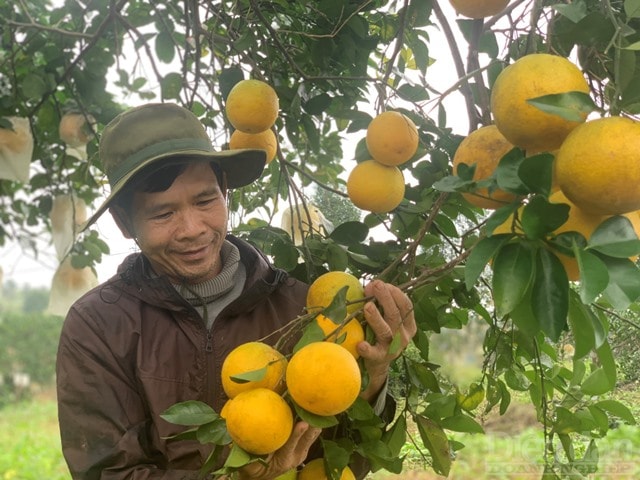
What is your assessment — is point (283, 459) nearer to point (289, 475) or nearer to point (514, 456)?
point (289, 475)

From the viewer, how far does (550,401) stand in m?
1.11

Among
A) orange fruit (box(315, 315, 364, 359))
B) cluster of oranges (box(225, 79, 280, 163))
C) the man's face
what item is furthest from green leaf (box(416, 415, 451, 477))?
cluster of oranges (box(225, 79, 280, 163))

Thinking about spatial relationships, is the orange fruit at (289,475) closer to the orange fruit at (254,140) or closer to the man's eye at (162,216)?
the man's eye at (162,216)

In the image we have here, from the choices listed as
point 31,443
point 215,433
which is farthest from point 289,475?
point 31,443

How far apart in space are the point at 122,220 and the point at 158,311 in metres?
0.18

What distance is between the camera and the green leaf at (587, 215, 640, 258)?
556mm

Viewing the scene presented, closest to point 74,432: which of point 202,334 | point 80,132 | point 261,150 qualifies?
point 202,334

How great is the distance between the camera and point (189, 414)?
0.77 metres

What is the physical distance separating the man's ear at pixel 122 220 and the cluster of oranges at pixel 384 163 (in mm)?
422

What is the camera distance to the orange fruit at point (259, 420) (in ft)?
2.32

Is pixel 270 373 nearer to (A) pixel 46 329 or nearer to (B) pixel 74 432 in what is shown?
(B) pixel 74 432

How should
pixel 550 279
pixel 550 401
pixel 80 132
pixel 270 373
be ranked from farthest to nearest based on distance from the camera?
1. pixel 80 132
2. pixel 550 401
3. pixel 270 373
4. pixel 550 279

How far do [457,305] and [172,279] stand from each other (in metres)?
0.53

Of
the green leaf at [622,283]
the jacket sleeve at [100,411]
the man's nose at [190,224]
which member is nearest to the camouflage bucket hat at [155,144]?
the man's nose at [190,224]
